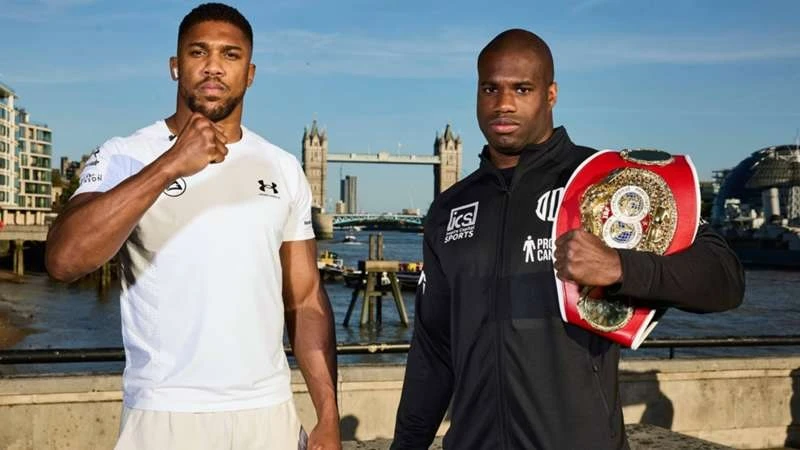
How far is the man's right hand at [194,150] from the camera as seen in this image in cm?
237

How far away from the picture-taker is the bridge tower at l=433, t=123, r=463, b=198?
616 feet

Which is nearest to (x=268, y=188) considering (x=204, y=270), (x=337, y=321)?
(x=204, y=270)

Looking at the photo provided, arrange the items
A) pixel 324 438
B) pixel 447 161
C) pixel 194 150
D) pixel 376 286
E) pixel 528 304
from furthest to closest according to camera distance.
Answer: pixel 447 161, pixel 376 286, pixel 324 438, pixel 528 304, pixel 194 150

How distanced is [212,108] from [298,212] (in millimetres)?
450

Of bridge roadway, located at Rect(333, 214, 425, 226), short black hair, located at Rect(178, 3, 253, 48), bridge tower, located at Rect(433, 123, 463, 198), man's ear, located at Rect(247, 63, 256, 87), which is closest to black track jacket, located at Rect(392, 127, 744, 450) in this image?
man's ear, located at Rect(247, 63, 256, 87)

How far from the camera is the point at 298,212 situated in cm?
296

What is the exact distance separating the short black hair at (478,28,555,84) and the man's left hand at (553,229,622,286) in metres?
0.68

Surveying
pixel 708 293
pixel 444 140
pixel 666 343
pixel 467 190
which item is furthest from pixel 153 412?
pixel 444 140

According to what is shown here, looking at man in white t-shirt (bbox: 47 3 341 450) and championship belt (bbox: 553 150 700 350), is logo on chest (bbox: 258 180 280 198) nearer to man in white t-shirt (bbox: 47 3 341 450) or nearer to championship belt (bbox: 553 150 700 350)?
man in white t-shirt (bbox: 47 3 341 450)

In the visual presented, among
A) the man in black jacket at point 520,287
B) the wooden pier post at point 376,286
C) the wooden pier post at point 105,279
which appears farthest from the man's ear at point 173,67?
the wooden pier post at point 105,279

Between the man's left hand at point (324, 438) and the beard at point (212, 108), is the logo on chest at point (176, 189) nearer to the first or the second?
the beard at point (212, 108)

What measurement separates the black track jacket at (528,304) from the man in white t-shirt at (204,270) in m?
0.50

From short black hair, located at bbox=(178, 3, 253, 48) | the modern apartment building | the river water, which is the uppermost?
the modern apartment building

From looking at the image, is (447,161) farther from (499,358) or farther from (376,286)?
(499,358)
